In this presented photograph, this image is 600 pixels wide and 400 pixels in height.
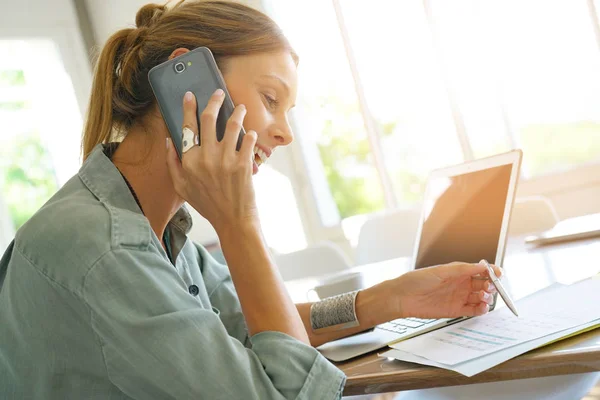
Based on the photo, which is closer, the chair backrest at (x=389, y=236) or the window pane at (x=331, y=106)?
the chair backrest at (x=389, y=236)

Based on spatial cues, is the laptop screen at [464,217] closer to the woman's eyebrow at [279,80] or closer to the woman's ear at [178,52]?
the woman's eyebrow at [279,80]

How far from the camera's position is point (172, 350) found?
80 centimetres

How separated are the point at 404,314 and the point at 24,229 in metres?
0.61

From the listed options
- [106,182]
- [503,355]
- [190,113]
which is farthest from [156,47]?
[503,355]

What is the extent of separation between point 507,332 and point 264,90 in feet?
1.78

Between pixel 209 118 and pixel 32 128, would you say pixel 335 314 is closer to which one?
pixel 209 118

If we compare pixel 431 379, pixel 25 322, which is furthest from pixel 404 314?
pixel 25 322

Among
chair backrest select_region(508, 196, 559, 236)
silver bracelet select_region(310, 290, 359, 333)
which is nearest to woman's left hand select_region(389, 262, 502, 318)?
silver bracelet select_region(310, 290, 359, 333)

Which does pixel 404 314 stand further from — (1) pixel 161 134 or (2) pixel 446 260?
(1) pixel 161 134

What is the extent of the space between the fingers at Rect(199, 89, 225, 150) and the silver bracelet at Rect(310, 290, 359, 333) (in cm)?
40

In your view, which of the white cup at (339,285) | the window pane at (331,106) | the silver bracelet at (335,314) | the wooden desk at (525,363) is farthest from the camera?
the window pane at (331,106)

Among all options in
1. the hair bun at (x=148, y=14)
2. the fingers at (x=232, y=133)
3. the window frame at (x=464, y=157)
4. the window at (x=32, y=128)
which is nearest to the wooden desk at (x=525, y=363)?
the fingers at (x=232, y=133)

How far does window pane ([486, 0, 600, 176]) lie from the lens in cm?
351

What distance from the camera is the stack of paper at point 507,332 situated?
0.82 meters
